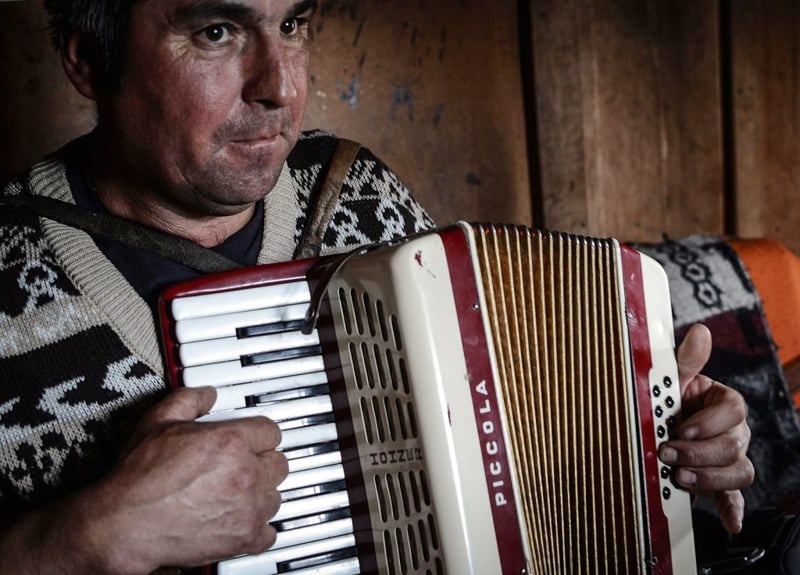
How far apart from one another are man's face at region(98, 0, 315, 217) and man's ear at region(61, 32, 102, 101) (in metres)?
0.06

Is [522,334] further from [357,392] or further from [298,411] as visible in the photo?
[298,411]

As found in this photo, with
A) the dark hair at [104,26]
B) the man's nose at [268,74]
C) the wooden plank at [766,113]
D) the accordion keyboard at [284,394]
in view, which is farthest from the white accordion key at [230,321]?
the wooden plank at [766,113]

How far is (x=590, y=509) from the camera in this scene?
1201mm

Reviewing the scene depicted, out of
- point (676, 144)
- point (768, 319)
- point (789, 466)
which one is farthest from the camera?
point (676, 144)

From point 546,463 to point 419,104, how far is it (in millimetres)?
1521

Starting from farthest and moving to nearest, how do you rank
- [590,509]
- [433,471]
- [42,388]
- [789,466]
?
1. [789,466]
2. [42,388]
3. [590,509]
4. [433,471]

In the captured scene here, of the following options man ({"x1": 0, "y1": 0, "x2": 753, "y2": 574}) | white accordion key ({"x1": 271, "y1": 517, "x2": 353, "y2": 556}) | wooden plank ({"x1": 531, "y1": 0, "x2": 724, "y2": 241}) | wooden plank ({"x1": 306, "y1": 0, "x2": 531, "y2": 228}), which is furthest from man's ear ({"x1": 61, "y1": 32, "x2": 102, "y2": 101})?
wooden plank ({"x1": 531, "y1": 0, "x2": 724, "y2": 241})

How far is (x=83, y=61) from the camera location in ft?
4.68

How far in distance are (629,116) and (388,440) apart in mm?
1912

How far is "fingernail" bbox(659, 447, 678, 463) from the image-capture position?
1.26m

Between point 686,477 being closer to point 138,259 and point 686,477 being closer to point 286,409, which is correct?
point 286,409

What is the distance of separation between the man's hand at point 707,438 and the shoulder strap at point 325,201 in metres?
0.66

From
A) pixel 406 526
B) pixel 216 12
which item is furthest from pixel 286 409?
pixel 216 12

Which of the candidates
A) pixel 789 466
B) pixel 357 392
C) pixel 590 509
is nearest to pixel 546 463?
pixel 590 509
